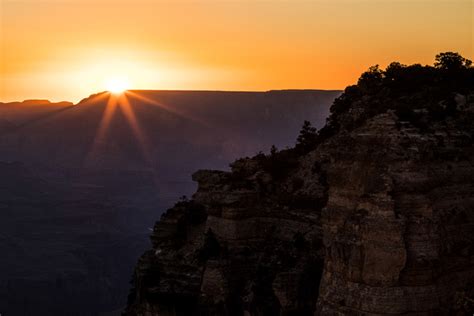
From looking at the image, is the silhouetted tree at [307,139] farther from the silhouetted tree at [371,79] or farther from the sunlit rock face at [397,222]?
the sunlit rock face at [397,222]

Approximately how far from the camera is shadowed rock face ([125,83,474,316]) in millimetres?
28234

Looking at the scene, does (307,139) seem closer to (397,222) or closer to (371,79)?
(371,79)

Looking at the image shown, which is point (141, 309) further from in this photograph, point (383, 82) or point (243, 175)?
point (383, 82)

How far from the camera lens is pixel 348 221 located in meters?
29.3

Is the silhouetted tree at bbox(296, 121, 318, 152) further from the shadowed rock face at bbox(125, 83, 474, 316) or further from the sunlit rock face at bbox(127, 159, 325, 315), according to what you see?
the shadowed rock face at bbox(125, 83, 474, 316)

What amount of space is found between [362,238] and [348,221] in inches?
39.4

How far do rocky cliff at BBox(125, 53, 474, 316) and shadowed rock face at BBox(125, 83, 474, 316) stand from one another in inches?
2.0

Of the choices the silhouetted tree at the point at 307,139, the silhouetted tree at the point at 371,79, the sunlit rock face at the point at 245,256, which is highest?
the silhouetted tree at the point at 371,79

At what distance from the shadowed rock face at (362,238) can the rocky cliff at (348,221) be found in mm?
50

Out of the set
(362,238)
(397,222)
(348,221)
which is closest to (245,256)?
(348,221)

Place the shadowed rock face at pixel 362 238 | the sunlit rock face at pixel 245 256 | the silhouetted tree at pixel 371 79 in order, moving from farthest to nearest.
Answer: the silhouetted tree at pixel 371 79 < the sunlit rock face at pixel 245 256 < the shadowed rock face at pixel 362 238

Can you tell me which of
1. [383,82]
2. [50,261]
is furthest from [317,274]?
[50,261]

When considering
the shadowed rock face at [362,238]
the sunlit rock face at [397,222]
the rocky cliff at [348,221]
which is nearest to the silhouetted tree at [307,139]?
the rocky cliff at [348,221]

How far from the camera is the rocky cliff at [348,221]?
28.3 m
